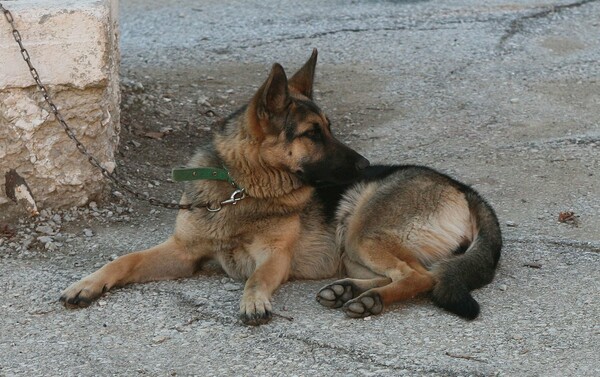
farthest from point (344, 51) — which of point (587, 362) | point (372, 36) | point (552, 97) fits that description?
point (587, 362)

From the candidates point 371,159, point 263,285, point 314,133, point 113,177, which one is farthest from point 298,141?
point 371,159

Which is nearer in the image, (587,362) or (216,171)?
(587,362)

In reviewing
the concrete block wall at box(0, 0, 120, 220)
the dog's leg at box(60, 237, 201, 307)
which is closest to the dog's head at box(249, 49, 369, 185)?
the dog's leg at box(60, 237, 201, 307)

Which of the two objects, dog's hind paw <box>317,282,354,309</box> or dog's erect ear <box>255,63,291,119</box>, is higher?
dog's erect ear <box>255,63,291,119</box>

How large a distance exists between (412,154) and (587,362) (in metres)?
3.68

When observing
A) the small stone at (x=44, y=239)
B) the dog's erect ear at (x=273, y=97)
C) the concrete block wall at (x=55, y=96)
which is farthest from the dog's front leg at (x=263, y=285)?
the concrete block wall at (x=55, y=96)

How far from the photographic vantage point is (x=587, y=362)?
15.1 ft

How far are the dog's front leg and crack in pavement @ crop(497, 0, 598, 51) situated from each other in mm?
5500

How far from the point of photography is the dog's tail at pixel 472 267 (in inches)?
201

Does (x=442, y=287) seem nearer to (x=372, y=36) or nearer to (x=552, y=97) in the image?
(x=552, y=97)

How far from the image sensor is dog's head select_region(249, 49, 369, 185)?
5.50m

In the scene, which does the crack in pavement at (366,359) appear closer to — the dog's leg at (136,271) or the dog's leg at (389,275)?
the dog's leg at (389,275)

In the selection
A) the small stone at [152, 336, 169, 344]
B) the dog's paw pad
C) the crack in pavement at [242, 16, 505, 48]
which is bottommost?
the small stone at [152, 336, 169, 344]

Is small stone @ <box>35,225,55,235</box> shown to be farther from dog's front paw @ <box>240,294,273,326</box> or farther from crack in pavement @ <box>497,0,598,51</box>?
crack in pavement @ <box>497,0,598,51</box>
